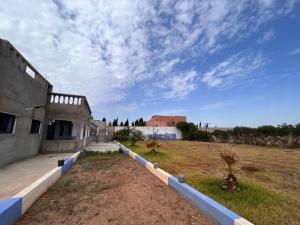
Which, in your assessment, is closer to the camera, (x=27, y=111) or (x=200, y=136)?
(x=27, y=111)

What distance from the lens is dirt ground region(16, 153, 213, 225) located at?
3488 mm

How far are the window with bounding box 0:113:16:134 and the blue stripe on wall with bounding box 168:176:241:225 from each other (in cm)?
755

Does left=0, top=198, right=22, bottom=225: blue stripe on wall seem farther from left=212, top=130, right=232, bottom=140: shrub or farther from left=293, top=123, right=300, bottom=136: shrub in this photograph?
left=212, top=130, right=232, bottom=140: shrub

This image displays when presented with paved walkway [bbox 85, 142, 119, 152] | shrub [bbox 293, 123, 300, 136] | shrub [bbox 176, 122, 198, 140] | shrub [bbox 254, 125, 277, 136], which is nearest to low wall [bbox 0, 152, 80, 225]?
paved walkway [bbox 85, 142, 119, 152]

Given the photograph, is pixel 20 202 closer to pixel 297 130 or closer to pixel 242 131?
pixel 297 130

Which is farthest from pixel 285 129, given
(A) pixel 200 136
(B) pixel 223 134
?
(A) pixel 200 136

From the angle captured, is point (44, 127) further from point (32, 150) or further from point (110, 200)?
point (110, 200)

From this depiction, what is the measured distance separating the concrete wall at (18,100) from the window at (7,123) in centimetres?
18

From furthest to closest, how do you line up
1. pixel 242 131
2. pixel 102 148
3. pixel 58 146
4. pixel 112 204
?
pixel 242 131 < pixel 102 148 < pixel 58 146 < pixel 112 204

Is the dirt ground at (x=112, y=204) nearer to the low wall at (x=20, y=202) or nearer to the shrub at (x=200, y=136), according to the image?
the low wall at (x=20, y=202)

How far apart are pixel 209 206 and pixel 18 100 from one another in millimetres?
9297

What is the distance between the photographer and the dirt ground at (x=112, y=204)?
3488mm

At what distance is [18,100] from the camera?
8.74 m

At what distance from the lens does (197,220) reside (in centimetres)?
346
